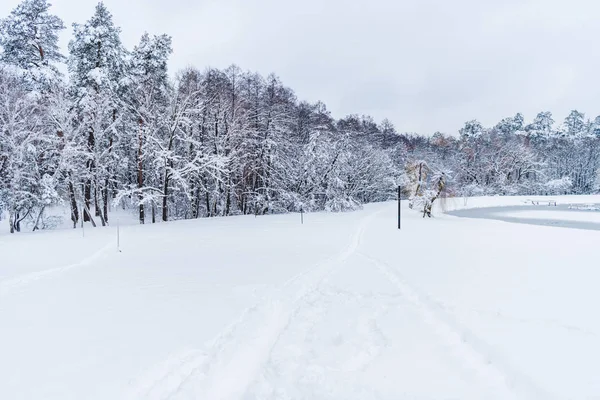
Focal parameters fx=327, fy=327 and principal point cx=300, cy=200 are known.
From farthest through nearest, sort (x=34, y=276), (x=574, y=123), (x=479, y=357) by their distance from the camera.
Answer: (x=574, y=123) → (x=34, y=276) → (x=479, y=357)

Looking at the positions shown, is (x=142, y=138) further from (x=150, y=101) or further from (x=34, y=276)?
(x=34, y=276)

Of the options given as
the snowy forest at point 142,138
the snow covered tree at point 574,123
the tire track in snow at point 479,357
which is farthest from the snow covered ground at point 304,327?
the snow covered tree at point 574,123

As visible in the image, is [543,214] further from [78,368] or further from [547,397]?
[78,368]

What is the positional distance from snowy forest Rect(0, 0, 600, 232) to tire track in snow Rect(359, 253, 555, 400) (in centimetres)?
1765

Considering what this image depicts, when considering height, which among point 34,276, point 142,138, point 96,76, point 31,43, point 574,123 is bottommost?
point 34,276

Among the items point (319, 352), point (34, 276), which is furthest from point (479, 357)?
point (34, 276)

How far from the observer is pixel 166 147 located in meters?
21.9

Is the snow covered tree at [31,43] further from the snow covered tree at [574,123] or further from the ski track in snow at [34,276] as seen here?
Answer: the snow covered tree at [574,123]

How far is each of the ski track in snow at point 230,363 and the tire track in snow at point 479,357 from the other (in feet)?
7.41

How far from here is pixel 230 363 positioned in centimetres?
383

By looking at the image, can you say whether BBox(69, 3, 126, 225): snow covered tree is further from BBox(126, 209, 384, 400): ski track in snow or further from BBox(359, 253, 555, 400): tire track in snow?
BBox(359, 253, 555, 400): tire track in snow

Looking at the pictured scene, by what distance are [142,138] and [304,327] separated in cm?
2057

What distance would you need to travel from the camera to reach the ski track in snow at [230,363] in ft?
10.8

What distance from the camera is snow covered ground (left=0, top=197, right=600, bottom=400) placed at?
340cm
